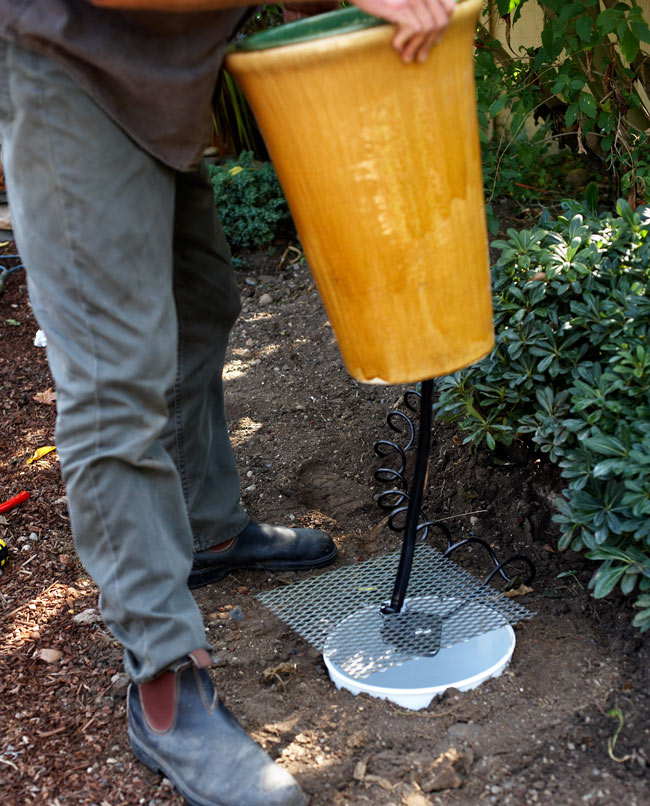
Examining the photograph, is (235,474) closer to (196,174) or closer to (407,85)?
(196,174)

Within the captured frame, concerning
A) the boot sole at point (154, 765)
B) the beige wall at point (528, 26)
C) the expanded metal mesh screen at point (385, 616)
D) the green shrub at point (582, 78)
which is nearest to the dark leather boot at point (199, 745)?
the boot sole at point (154, 765)

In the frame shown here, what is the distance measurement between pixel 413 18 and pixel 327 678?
1317 millimetres

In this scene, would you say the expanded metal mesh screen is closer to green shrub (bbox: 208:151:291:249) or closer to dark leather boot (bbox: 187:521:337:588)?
dark leather boot (bbox: 187:521:337:588)

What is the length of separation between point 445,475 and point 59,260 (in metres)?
1.43

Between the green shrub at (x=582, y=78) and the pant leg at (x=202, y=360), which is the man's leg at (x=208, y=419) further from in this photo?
the green shrub at (x=582, y=78)

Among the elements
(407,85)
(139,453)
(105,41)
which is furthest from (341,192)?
(139,453)

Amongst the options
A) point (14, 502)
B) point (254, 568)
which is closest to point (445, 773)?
point (254, 568)

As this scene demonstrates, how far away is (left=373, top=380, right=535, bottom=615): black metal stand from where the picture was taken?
187 cm

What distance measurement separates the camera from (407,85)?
4.58ft

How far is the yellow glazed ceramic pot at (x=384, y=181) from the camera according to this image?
1.38m

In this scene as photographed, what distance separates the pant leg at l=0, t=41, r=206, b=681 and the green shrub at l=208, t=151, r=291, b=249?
278 centimetres

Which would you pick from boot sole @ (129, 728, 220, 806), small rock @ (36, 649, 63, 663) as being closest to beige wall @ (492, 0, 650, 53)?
small rock @ (36, 649, 63, 663)

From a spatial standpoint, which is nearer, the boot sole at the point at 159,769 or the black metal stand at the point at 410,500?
the boot sole at the point at 159,769

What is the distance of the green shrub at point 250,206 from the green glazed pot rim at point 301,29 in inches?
108
